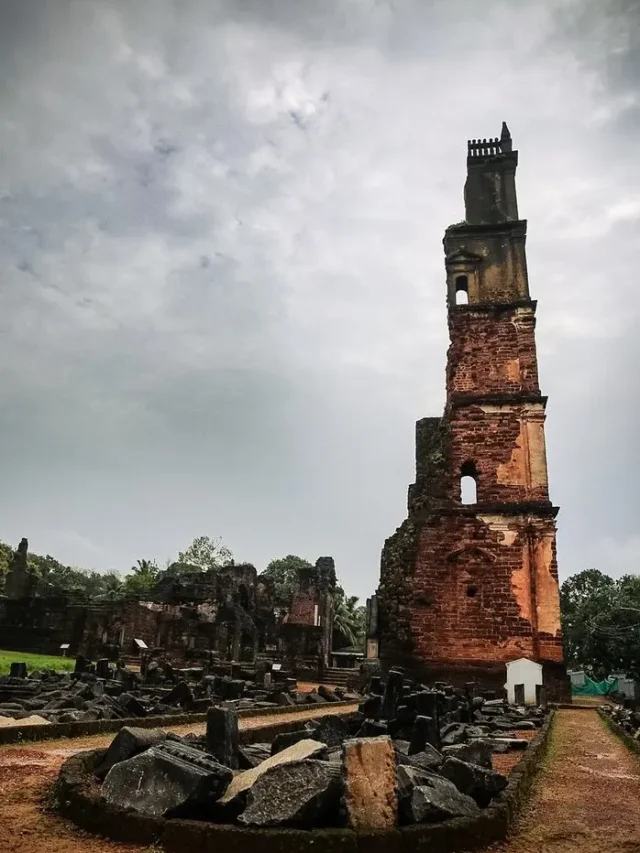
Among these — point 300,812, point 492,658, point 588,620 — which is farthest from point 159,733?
point 588,620

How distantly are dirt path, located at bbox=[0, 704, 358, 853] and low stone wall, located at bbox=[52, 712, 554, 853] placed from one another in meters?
0.07

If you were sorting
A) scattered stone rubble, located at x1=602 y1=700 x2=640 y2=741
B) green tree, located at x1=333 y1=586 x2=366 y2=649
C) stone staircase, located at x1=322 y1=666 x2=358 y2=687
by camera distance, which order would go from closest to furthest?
scattered stone rubble, located at x1=602 y1=700 x2=640 y2=741
stone staircase, located at x1=322 y1=666 x2=358 y2=687
green tree, located at x1=333 y1=586 x2=366 y2=649

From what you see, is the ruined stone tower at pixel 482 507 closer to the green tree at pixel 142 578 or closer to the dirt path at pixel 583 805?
the dirt path at pixel 583 805

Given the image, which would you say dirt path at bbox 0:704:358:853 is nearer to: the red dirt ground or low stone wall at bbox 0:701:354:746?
the red dirt ground

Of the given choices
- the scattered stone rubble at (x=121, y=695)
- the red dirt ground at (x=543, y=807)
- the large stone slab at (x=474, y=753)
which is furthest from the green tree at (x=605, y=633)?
the large stone slab at (x=474, y=753)

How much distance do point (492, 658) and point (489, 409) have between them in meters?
6.23

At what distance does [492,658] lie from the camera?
1472cm

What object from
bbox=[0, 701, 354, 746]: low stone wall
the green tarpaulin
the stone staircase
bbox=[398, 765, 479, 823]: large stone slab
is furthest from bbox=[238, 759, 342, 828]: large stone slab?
the green tarpaulin

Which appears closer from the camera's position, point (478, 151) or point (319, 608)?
point (478, 151)

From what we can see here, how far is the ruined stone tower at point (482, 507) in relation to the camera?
49.1ft

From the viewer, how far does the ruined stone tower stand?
14969 mm

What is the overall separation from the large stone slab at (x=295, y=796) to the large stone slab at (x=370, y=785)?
85 millimetres

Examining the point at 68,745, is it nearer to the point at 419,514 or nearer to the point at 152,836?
the point at 152,836

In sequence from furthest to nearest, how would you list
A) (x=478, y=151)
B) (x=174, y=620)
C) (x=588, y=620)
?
(x=588, y=620) → (x=174, y=620) → (x=478, y=151)
